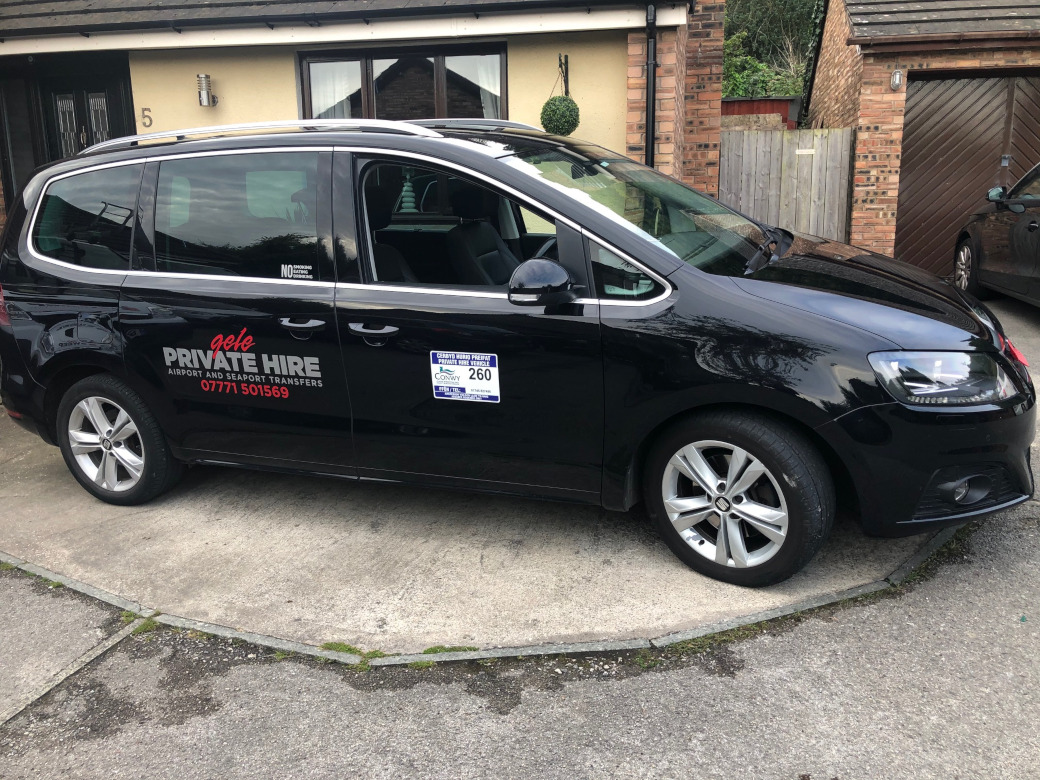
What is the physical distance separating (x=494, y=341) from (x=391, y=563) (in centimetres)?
114

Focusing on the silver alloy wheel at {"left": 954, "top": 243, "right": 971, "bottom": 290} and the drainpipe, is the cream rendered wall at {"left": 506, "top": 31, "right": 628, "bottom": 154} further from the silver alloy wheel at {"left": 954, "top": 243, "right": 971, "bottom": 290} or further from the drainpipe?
the silver alloy wheel at {"left": 954, "top": 243, "right": 971, "bottom": 290}

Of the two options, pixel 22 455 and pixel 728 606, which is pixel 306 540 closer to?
pixel 728 606

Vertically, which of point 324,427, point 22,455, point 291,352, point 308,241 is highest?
point 308,241

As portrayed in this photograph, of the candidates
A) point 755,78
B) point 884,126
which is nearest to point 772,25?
point 755,78

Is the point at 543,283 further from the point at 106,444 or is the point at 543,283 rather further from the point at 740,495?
the point at 106,444

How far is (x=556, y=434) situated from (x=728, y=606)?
38.0 inches

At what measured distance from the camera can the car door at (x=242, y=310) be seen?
13.0 ft

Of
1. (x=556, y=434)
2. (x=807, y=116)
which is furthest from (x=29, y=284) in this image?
(x=807, y=116)

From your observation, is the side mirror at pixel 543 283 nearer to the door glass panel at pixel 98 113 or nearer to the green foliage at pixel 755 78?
the door glass panel at pixel 98 113

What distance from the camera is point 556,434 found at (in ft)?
12.1

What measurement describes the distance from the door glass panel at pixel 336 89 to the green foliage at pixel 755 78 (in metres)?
16.9

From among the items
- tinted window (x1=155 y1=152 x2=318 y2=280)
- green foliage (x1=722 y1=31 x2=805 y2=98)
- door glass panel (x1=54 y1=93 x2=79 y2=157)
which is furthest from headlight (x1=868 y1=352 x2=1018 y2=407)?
green foliage (x1=722 y1=31 x2=805 y2=98)

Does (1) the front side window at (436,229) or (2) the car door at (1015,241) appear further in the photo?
(2) the car door at (1015,241)

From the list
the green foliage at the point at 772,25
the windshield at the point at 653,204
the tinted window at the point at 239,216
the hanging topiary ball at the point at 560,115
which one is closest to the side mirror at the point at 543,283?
the windshield at the point at 653,204
